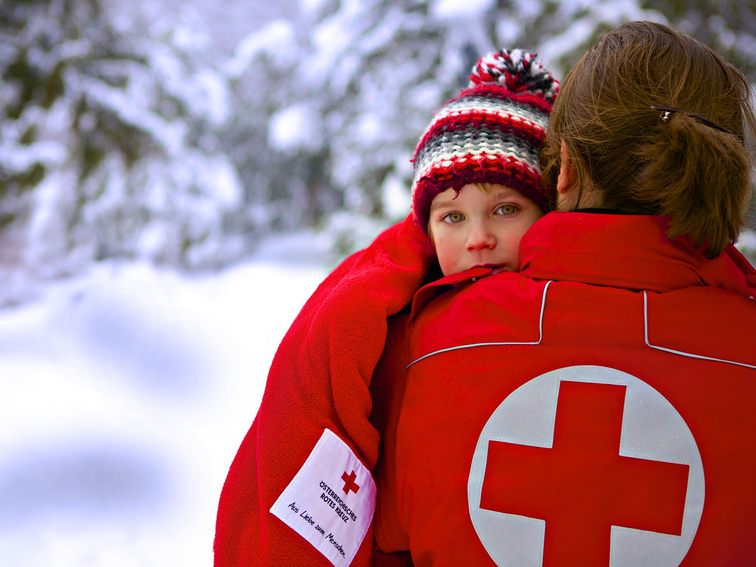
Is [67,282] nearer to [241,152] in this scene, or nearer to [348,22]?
[348,22]

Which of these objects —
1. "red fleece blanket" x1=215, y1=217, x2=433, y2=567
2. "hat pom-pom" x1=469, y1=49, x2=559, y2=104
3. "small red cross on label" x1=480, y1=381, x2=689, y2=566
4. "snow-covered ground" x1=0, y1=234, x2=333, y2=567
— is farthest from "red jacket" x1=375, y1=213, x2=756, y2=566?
"snow-covered ground" x1=0, y1=234, x2=333, y2=567

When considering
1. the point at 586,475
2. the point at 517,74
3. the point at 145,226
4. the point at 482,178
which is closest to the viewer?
the point at 586,475

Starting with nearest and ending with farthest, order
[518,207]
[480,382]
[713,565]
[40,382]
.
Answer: [713,565]
[480,382]
[518,207]
[40,382]

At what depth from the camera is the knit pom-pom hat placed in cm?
140

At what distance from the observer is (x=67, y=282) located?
20.2 ft

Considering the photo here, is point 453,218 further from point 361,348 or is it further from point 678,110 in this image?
point 678,110

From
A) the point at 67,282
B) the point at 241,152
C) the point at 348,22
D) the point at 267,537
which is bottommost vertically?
the point at 267,537

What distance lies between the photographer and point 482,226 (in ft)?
4.72

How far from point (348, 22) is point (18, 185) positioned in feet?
9.95

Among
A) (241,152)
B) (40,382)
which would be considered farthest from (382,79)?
(241,152)

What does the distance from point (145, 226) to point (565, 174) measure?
6.13 metres

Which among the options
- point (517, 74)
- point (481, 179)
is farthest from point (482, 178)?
point (517, 74)

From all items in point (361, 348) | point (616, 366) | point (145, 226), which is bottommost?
point (616, 366)

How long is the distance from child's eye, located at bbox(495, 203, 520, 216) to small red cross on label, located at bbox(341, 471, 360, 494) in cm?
64
